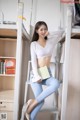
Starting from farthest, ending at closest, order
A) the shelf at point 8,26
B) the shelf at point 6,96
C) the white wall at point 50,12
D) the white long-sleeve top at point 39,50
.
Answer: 1. the white wall at point 50,12
2. the shelf at point 6,96
3. the white long-sleeve top at point 39,50
4. the shelf at point 8,26

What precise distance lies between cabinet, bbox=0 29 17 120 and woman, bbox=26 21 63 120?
1.05 ft

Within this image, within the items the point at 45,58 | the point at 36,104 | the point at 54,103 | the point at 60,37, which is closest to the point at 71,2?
the point at 60,37

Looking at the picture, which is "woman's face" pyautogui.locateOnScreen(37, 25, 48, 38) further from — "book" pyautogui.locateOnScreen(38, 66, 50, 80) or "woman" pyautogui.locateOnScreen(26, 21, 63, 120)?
"book" pyautogui.locateOnScreen(38, 66, 50, 80)

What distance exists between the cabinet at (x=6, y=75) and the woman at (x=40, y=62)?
12.6 inches

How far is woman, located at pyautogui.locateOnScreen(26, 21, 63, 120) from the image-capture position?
6.92 ft

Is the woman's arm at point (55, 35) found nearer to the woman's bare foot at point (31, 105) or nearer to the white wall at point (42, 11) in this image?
the white wall at point (42, 11)

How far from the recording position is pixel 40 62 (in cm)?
226

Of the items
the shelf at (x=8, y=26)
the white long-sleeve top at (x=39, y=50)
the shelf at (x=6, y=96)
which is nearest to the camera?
the shelf at (x=8, y=26)

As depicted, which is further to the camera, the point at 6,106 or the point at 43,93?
the point at 6,106

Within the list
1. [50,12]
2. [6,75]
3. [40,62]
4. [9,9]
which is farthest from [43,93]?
[9,9]

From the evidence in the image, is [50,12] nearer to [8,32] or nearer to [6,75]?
[8,32]

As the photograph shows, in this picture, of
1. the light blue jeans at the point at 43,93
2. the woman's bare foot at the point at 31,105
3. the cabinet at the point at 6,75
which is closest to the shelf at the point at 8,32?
the cabinet at the point at 6,75

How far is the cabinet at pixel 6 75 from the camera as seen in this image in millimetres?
2318

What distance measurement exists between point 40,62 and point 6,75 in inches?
23.1
